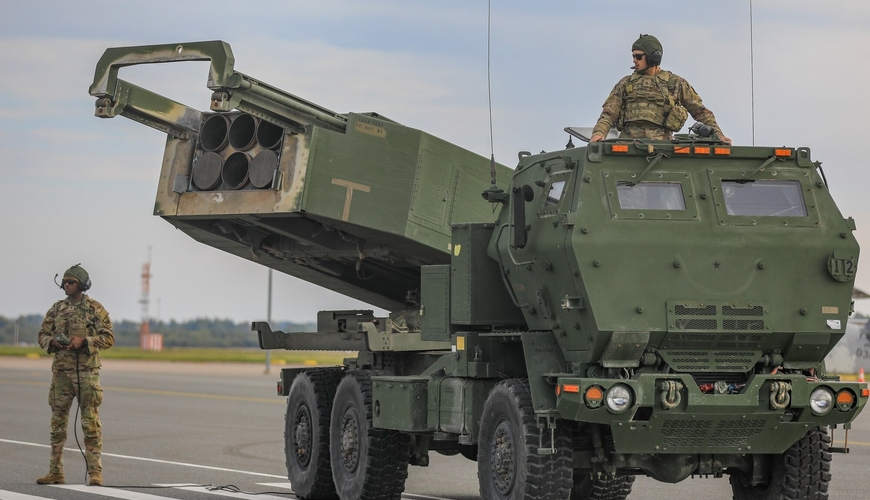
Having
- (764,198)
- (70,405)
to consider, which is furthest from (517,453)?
(70,405)

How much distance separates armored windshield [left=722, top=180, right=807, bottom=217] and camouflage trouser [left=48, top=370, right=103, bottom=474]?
276 inches

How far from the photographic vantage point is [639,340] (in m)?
9.97

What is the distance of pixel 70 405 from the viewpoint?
14.6 meters

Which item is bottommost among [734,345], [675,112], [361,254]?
[734,345]

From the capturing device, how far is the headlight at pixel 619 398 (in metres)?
9.75

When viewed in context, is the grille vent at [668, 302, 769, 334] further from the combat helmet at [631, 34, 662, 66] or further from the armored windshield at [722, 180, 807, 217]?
the combat helmet at [631, 34, 662, 66]

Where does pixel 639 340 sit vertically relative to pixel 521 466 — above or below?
above

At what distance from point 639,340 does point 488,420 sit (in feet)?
4.91

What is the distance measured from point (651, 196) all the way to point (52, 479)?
23.6 feet

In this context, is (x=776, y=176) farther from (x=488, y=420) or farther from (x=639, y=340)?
(x=488, y=420)

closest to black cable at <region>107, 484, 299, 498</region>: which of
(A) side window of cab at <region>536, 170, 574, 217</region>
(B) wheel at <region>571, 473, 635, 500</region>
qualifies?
(B) wheel at <region>571, 473, 635, 500</region>

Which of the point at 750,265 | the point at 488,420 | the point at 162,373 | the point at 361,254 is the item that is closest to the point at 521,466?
the point at 488,420

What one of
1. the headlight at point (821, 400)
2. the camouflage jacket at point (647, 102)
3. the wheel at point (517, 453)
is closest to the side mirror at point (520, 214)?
the wheel at point (517, 453)

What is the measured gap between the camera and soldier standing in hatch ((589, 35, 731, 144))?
1162 cm
